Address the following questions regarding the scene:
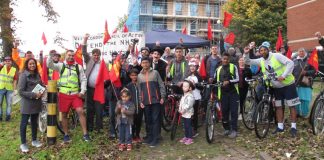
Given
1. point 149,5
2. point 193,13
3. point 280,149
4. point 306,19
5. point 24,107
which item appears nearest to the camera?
point 280,149

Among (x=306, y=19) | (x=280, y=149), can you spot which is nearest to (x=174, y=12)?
(x=306, y=19)

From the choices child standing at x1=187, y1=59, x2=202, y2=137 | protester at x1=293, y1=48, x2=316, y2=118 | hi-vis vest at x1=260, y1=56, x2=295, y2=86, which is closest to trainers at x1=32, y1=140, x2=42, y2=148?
child standing at x1=187, y1=59, x2=202, y2=137

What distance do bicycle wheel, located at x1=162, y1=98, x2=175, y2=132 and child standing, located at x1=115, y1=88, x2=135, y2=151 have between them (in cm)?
151

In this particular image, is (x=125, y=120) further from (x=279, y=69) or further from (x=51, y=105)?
(x=279, y=69)

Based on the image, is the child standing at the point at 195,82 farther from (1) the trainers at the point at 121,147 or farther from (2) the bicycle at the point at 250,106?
(1) the trainers at the point at 121,147

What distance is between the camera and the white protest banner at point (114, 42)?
32.5ft

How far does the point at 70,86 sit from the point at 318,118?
544cm

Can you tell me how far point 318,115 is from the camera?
7625 mm

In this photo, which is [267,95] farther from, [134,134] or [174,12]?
[174,12]

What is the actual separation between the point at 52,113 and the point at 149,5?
149 feet

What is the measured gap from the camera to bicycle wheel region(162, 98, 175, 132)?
337 inches

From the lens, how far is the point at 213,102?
300 inches

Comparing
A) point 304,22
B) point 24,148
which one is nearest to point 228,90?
point 24,148

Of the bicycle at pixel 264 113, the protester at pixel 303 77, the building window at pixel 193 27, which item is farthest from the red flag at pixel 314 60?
the building window at pixel 193 27
